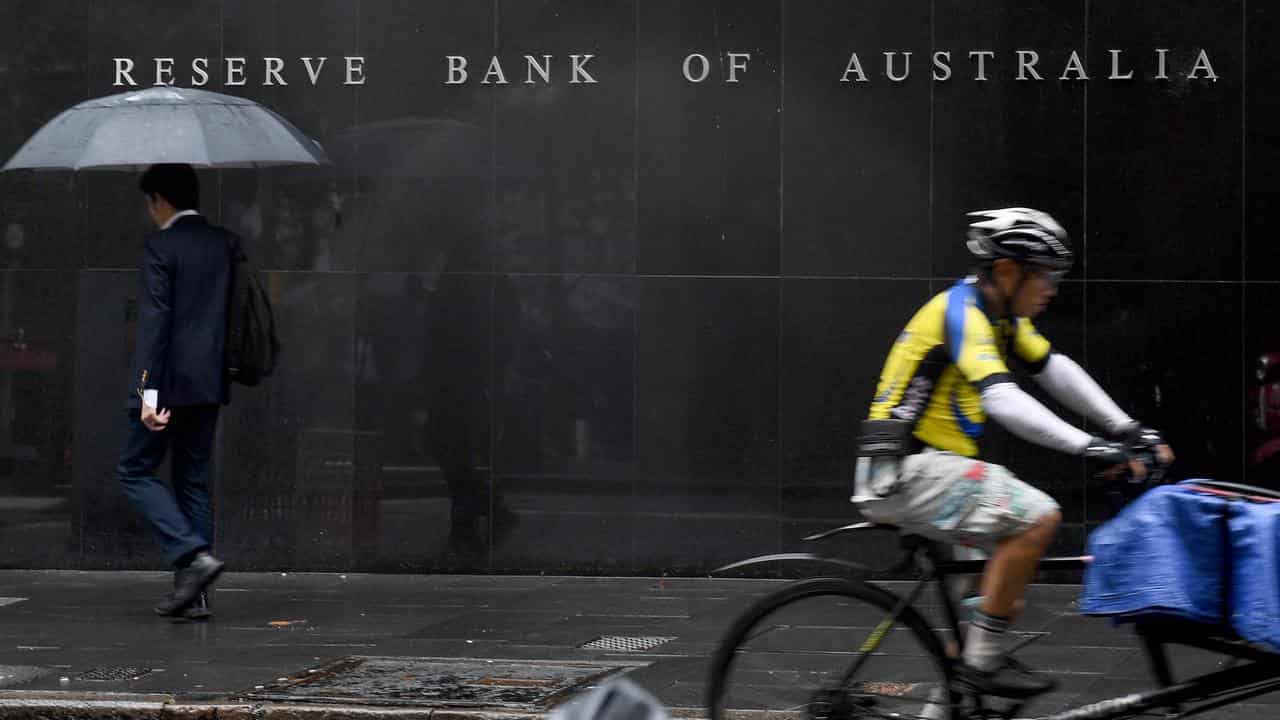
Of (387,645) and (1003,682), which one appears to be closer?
(1003,682)

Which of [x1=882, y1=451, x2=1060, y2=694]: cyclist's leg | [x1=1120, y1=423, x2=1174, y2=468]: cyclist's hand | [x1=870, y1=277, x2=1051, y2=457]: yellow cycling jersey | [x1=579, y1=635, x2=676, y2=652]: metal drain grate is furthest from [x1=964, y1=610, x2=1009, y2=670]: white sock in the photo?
[x1=579, y1=635, x2=676, y2=652]: metal drain grate

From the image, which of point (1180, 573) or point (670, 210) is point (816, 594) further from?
point (670, 210)

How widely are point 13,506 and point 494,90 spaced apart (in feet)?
12.4

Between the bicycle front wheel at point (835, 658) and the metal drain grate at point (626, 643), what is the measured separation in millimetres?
2304

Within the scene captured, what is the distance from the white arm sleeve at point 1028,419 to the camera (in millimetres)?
4754

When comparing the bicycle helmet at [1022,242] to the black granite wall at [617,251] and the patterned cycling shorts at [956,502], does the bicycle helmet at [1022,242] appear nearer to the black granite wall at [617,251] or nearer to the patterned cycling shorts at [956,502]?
the patterned cycling shorts at [956,502]

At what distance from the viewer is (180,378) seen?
8.25 metres

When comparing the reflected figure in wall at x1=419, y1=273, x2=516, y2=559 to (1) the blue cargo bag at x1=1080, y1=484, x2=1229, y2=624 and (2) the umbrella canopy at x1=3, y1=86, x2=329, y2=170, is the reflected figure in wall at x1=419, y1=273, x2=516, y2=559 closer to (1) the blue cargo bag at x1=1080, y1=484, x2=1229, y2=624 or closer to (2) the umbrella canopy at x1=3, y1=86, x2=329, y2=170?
(2) the umbrella canopy at x1=3, y1=86, x2=329, y2=170

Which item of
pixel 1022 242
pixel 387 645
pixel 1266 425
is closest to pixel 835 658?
pixel 1022 242

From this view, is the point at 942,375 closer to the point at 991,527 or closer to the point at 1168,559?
the point at 991,527

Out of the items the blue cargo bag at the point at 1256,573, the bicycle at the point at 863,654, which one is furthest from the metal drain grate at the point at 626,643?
the blue cargo bag at the point at 1256,573

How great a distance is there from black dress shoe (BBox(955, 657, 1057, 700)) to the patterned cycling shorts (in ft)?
1.17

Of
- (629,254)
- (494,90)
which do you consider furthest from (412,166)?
(629,254)

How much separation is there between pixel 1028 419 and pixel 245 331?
4.74 meters
